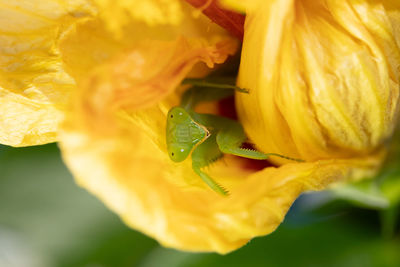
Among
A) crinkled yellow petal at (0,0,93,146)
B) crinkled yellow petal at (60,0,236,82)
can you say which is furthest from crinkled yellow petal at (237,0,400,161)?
crinkled yellow petal at (0,0,93,146)

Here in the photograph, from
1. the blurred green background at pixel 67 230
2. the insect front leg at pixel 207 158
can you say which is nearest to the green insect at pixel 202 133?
the insect front leg at pixel 207 158

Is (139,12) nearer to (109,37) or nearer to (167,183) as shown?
(109,37)

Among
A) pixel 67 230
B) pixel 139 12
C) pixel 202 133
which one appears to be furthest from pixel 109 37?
pixel 67 230

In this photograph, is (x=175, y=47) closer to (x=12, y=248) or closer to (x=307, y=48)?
(x=307, y=48)

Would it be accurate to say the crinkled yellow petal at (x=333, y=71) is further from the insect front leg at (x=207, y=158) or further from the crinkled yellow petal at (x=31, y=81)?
the crinkled yellow petal at (x=31, y=81)

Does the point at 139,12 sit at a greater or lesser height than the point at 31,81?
greater
